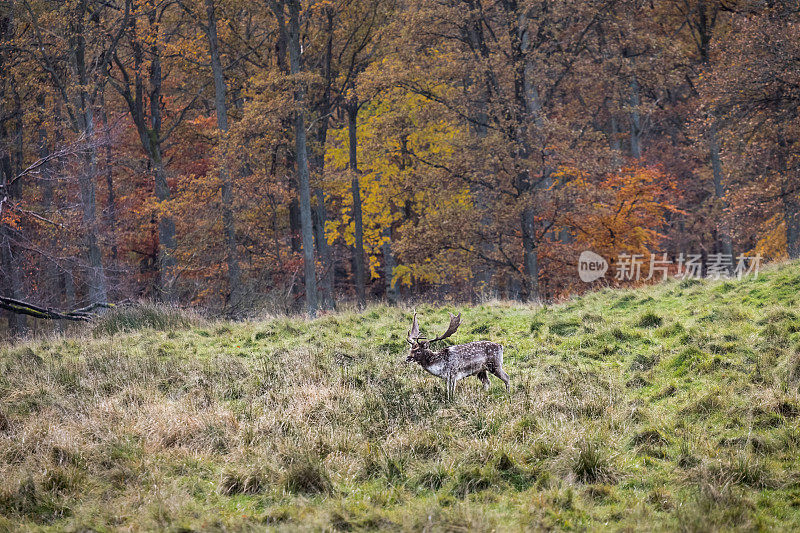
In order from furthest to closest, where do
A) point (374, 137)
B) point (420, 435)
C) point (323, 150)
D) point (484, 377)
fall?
point (323, 150), point (374, 137), point (484, 377), point (420, 435)

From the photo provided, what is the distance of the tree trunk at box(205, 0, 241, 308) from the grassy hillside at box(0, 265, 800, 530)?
527 inches

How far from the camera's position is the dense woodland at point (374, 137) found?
2177 cm

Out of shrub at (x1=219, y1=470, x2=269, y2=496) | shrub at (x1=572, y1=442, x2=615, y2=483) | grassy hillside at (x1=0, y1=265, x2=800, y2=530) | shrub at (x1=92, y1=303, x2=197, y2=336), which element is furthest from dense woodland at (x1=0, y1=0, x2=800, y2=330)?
shrub at (x1=572, y1=442, x2=615, y2=483)

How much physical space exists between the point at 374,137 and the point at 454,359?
15983 millimetres

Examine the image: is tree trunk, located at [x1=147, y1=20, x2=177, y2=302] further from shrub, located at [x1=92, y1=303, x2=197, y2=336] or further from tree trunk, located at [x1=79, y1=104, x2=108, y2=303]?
shrub, located at [x1=92, y1=303, x2=197, y2=336]

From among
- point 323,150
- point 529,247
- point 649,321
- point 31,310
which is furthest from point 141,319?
point 323,150

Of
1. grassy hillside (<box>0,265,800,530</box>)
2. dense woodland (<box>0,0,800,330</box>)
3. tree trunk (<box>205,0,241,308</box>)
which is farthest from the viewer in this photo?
tree trunk (<box>205,0,241,308</box>)

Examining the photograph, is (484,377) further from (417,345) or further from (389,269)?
(389,269)

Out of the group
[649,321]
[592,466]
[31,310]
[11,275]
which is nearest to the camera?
[592,466]

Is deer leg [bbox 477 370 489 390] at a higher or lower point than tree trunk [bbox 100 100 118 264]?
lower

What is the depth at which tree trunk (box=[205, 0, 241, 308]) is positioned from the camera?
24922 millimetres

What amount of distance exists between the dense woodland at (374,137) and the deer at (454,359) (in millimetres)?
12626

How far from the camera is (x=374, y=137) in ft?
78.1

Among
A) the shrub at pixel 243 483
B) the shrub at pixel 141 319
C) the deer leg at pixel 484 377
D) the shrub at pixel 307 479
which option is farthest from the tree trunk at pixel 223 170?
the shrub at pixel 307 479
